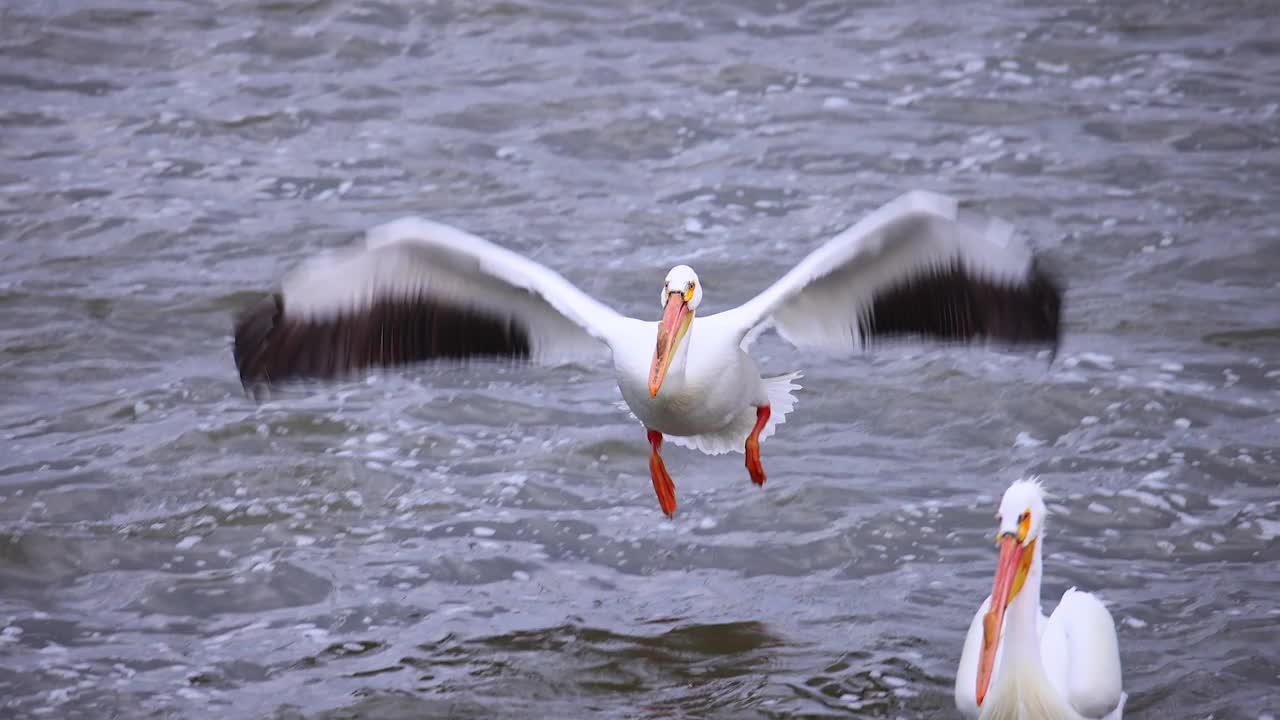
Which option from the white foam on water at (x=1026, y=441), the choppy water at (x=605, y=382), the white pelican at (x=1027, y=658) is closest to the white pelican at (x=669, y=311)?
the choppy water at (x=605, y=382)

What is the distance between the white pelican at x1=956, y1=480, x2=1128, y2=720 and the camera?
16.3ft

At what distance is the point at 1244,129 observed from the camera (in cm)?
1103

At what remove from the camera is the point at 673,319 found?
19.4 ft

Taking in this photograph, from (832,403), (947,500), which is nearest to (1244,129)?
(832,403)

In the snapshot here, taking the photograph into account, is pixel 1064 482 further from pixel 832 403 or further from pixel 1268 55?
pixel 1268 55

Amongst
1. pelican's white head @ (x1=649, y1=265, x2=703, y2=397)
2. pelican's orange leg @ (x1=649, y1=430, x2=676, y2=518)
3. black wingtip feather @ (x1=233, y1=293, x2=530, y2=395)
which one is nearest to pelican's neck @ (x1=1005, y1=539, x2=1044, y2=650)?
pelican's white head @ (x1=649, y1=265, x2=703, y2=397)

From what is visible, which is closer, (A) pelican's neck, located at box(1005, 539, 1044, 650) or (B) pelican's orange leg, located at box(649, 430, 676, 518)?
(A) pelican's neck, located at box(1005, 539, 1044, 650)

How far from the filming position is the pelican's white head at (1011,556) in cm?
489

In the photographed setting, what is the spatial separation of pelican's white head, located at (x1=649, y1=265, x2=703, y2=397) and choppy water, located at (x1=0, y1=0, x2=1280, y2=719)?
1044 millimetres

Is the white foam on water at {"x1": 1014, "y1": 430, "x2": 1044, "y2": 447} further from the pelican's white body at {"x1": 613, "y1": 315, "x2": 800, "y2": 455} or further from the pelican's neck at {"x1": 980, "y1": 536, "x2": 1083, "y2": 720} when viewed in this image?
the pelican's neck at {"x1": 980, "y1": 536, "x2": 1083, "y2": 720}

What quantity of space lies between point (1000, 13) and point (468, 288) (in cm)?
782

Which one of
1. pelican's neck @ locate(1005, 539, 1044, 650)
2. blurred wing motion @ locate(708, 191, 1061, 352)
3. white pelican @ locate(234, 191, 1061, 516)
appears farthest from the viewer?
white pelican @ locate(234, 191, 1061, 516)

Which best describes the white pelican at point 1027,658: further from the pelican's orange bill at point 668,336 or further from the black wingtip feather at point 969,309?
→ the pelican's orange bill at point 668,336

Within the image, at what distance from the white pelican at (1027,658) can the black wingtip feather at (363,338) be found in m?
2.56
